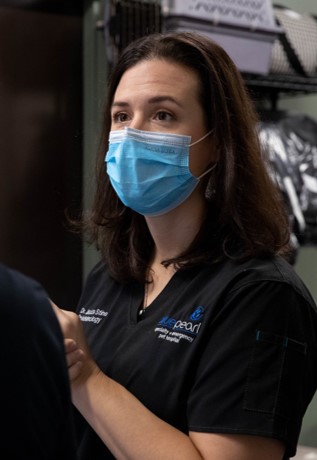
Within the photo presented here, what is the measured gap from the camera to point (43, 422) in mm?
656

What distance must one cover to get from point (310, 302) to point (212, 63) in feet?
1.39

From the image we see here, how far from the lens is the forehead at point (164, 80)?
4.17 feet

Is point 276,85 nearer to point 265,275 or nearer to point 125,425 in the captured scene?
point 265,275

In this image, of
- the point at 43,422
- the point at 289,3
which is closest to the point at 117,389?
the point at 43,422

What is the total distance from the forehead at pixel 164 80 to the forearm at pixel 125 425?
1.53 feet

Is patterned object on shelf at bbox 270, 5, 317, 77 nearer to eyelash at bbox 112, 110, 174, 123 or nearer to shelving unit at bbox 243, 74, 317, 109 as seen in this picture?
shelving unit at bbox 243, 74, 317, 109

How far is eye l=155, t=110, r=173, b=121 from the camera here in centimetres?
128

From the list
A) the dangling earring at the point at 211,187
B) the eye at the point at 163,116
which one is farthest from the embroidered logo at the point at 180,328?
the eye at the point at 163,116

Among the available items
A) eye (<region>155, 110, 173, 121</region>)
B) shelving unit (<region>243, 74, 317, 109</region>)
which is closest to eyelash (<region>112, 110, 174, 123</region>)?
eye (<region>155, 110, 173, 121</region>)

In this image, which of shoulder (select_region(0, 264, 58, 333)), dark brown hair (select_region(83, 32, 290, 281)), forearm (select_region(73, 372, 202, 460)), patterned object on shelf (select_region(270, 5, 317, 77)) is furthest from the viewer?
patterned object on shelf (select_region(270, 5, 317, 77))

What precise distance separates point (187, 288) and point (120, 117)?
1.06 ft

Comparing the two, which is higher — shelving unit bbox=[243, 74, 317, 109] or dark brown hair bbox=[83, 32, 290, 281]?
dark brown hair bbox=[83, 32, 290, 281]

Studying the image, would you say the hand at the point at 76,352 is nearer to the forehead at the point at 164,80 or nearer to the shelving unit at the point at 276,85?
the forehead at the point at 164,80

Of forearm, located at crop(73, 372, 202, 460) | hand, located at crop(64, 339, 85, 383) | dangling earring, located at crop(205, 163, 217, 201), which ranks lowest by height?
forearm, located at crop(73, 372, 202, 460)
